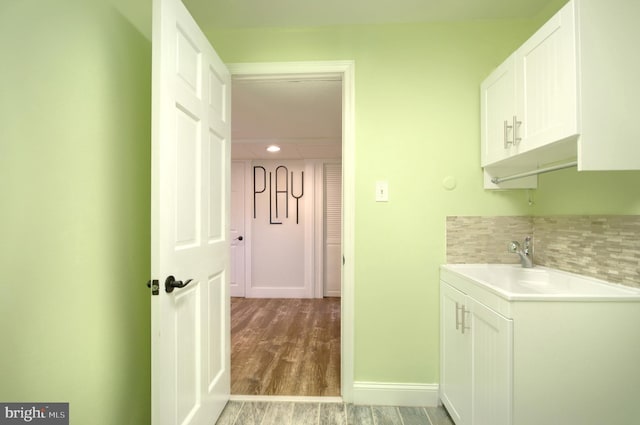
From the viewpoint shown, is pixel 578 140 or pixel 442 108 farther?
pixel 442 108

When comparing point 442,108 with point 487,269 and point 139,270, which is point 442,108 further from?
point 139,270

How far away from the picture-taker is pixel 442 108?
6.22 feet

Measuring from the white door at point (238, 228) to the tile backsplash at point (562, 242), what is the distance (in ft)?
11.6

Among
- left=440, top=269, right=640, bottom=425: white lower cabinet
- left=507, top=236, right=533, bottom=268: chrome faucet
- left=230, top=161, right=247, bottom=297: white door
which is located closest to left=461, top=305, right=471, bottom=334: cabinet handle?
left=440, top=269, right=640, bottom=425: white lower cabinet

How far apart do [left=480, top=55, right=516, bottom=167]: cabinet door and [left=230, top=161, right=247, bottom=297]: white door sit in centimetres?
366

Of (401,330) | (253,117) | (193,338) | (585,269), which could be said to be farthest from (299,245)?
(585,269)

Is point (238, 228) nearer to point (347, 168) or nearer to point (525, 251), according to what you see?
point (347, 168)

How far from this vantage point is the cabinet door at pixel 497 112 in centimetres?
155

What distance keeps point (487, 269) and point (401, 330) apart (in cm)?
64

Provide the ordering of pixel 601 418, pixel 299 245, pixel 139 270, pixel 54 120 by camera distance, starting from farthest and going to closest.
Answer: pixel 299 245, pixel 139 270, pixel 601 418, pixel 54 120

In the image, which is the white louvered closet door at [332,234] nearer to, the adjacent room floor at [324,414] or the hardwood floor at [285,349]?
the hardwood floor at [285,349]

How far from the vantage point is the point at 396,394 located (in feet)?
6.10

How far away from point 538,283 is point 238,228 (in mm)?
4028

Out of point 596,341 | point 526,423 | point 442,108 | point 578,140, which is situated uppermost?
point 442,108
